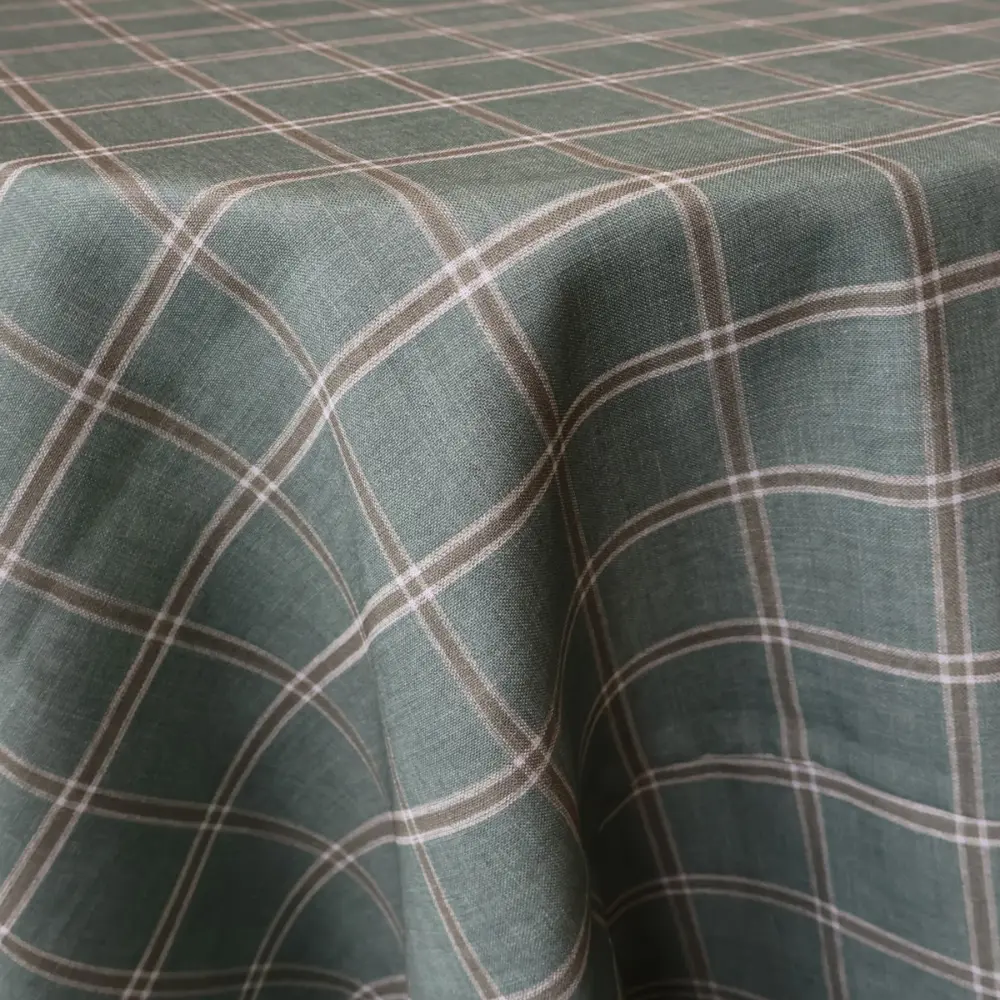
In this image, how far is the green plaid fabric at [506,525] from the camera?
0.35 m

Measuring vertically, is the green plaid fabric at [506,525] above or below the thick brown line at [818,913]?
above

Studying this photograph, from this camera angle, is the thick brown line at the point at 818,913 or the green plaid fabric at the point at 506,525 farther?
the thick brown line at the point at 818,913

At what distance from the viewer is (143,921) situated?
460mm

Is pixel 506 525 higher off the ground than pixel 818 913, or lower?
higher

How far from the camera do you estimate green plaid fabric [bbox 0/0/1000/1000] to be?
35 centimetres

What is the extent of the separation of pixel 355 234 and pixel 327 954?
1.16ft

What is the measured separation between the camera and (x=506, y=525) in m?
0.34

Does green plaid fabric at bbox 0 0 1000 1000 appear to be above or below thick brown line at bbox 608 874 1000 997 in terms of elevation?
above

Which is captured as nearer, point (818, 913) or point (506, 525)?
point (506, 525)

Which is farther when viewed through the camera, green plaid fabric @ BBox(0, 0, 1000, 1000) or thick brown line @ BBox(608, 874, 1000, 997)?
thick brown line @ BBox(608, 874, 1000, 997)

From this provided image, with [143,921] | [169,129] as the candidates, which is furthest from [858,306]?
[143,921]

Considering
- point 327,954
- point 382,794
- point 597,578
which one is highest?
point 597,578

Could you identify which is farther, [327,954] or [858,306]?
[327,954]

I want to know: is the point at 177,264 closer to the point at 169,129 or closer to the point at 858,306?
the point at 169,129
